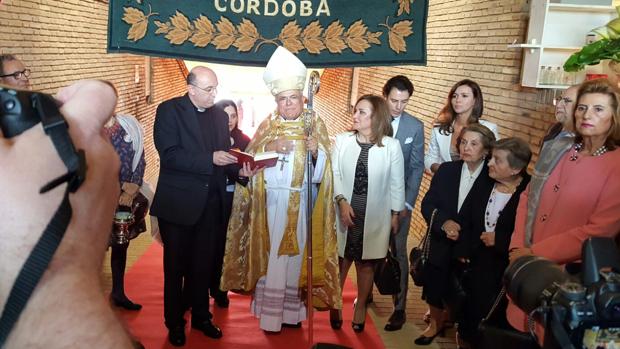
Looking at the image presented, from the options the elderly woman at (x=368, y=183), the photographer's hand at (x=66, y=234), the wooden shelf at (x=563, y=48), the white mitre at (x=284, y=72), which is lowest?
the elderly woman at (x=368, y=183)

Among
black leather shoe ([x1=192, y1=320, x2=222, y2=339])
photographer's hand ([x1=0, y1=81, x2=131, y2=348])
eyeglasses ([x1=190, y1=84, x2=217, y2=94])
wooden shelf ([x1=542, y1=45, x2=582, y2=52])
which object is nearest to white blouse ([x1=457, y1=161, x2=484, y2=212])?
wooden shelf ([x1=542, y1=45, x2=582, y2=52])

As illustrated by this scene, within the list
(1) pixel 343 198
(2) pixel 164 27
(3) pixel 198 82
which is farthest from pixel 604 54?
(2) pixel 164 27

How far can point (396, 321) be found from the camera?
→ 13.4 ft

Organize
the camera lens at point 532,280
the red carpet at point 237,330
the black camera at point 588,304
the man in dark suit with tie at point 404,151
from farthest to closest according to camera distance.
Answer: the man in dark suit with tie at point 404,151 < the red carpet at point 237,330 < the camera lens at point 532,280 < the black camera at point 588,304

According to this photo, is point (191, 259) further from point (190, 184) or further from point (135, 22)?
point (135, 22)

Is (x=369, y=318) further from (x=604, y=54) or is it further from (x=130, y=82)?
(x=130, y=82)

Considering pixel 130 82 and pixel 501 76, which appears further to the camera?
pixel 130 82

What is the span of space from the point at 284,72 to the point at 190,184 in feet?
3.00

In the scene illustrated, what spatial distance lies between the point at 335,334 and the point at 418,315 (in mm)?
838

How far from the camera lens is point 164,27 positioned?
11.9 feet

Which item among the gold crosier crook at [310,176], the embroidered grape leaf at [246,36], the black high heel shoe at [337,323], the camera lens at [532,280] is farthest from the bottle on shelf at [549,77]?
the camera lens at [532,280]

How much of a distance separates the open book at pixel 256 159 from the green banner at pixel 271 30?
80 cm

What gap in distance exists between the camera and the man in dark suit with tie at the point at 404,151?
412cm

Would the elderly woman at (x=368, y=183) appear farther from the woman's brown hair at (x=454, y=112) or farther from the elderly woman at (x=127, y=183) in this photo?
the elderly woman at (x=127, y=183)
